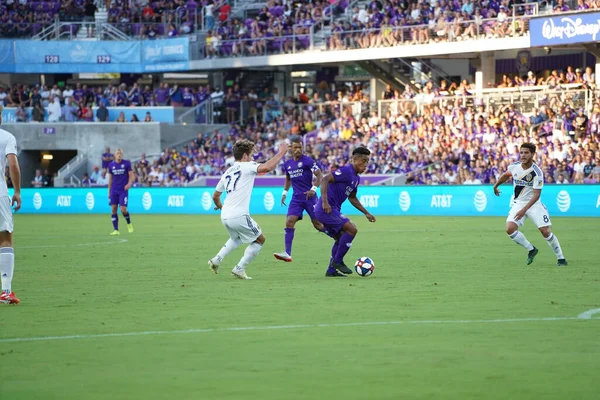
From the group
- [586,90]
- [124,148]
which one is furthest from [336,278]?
[124,148]

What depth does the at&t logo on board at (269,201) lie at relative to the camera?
128 feet

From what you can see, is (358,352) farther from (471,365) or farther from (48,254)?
(48,254)

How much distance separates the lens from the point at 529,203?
53.6 feet

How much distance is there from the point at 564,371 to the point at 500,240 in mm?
15068

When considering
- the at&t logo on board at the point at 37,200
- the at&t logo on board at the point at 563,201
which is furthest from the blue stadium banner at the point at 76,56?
the at&t logo on board at the point at 563,201

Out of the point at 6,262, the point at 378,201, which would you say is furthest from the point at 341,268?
the point at 378,201

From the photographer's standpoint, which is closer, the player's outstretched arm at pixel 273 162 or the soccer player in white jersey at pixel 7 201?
the soccer player in white jersey at pixel 7 201

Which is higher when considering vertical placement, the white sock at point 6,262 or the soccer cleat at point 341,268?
the white sock at point 6,262

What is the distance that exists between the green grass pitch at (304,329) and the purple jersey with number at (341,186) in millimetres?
1118

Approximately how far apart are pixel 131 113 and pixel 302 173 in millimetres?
35260

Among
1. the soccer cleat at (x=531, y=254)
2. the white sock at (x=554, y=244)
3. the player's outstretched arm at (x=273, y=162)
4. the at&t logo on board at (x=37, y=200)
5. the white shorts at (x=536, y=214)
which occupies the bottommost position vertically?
the at&t logo on board at (x=37, y=200)

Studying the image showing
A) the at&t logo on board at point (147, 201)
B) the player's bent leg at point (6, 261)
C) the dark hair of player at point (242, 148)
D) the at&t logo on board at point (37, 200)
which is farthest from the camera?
the at&t logo on board at point (37, 200)

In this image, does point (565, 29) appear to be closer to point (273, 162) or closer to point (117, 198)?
point (117, 198)

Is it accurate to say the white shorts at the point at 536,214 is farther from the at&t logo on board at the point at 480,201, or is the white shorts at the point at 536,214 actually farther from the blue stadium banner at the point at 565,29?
the blue stadium banner at the point at 565,29
